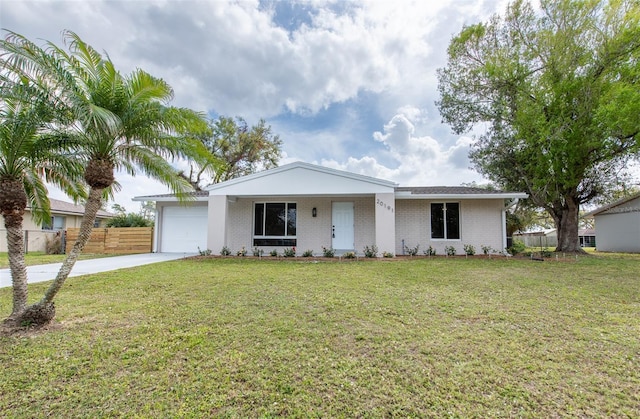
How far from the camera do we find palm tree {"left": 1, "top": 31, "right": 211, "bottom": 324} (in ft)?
13.7

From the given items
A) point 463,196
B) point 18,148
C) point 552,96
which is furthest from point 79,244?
point 552,96

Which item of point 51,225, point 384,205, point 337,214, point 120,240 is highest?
point 384,205

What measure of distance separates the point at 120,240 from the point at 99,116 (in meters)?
14.2

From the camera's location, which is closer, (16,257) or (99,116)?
(99,116)

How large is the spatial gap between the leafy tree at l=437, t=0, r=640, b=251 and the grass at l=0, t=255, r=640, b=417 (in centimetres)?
1040

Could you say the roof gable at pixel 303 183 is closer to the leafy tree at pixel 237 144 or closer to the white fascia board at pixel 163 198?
the white fascia board at pixel 163 198

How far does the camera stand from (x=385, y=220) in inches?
474

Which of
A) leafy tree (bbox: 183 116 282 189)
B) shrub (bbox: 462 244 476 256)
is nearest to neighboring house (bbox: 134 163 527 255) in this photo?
shrub (bbox: 462 244 476 256)

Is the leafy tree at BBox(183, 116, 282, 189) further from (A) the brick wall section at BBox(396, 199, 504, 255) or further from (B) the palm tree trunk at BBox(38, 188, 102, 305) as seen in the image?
(B) the palm tree trunk at BBox(38, 188, 102, 305)

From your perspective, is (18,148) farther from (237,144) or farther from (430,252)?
(237,144)

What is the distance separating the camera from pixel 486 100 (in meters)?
17.3

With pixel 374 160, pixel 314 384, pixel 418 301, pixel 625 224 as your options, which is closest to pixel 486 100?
pixel 374 160

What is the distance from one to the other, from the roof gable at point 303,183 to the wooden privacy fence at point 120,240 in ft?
18.6

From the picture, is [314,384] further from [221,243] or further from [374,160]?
[374,160]
